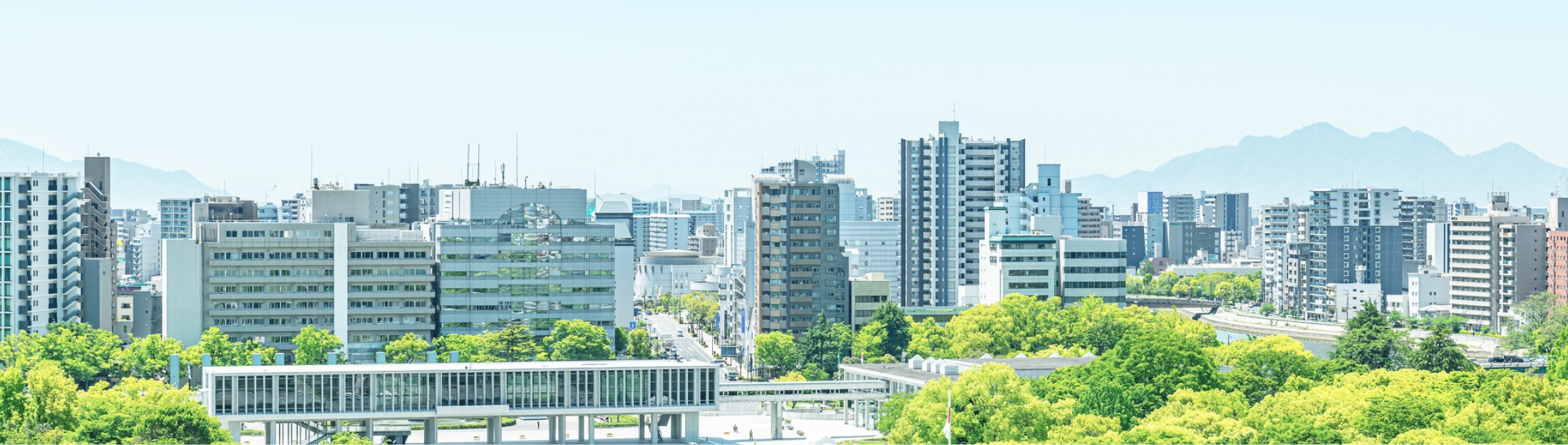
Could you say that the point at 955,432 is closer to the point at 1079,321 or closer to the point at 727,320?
the point at 1079,321

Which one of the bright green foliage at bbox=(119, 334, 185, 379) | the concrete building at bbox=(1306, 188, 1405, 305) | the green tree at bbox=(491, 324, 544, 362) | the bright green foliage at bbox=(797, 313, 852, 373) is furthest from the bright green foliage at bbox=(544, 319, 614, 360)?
the concrete building at bbox=(1306, 188, 1405, 305)

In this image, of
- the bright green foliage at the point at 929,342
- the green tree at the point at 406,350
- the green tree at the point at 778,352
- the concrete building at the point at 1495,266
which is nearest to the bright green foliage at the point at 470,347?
the green tree at the point at 406,350

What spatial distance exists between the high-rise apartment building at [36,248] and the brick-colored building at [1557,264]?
375 feet

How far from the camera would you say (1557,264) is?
149m

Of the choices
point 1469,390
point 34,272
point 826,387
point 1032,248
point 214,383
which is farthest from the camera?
point 1032,248

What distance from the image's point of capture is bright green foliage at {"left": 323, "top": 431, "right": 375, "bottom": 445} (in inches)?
2613

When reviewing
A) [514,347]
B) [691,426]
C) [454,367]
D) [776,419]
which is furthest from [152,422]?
[514,347]

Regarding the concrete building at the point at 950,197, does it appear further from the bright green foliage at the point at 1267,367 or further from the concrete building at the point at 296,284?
the bright green foliage at the point at 1267,367

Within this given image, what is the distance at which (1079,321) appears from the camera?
104 metres

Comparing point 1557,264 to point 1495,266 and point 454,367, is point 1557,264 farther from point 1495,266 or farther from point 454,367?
point 454,367

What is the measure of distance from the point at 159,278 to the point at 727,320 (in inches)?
1935

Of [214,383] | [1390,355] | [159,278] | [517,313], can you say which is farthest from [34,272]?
[1390,355]

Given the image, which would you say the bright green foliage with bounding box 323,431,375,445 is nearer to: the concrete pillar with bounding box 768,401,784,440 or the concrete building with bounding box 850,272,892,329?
the concrete pillar with bounding box 768,401,784,440

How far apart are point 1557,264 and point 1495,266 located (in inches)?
225
